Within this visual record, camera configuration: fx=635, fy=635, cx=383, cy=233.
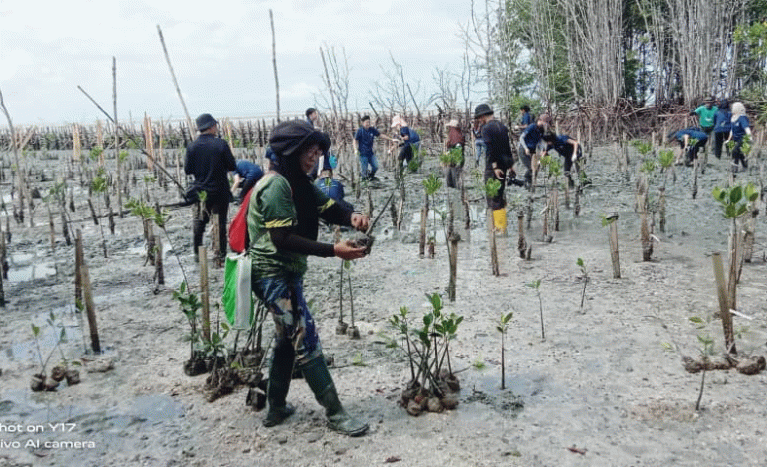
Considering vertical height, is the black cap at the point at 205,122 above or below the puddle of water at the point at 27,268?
above

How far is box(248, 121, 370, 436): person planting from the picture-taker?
3.17m

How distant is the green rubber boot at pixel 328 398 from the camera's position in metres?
3.42

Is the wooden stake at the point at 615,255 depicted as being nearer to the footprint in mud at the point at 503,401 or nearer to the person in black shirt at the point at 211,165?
the footprint in mud at the point at 503,401

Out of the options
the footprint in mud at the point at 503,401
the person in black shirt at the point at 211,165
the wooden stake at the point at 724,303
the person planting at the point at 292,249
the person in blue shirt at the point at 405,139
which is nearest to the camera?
the person planting at the point at 292,249

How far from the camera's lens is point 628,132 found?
64.5ft

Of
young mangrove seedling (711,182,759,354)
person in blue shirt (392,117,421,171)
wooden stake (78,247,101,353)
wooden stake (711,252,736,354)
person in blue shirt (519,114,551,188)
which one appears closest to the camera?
young mangrove seedling (711,182,759,354)

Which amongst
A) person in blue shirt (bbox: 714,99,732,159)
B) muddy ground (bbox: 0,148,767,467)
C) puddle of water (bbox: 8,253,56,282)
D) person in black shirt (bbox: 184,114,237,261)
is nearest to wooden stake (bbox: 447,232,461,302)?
muddy ground (bbox: 0,148,767,467)

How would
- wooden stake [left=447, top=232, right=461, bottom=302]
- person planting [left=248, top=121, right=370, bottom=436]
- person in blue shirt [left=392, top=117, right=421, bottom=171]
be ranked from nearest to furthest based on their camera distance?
1. person planting [left=248, top=121, right=370, bottom=436]
2. wooden stake [left=447, top=232, right=461, bottom=302]
3. person in blue shirt [left=392, top=117, right=421, bottom=171]

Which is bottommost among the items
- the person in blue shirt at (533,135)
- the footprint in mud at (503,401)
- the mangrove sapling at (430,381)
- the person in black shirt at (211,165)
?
the footprint in mud at (503,401)

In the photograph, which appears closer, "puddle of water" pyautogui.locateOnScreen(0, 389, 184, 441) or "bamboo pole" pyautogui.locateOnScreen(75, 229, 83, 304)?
"puddle of water" pyautogui.locateOnScreen(0, 389, 184, 441)

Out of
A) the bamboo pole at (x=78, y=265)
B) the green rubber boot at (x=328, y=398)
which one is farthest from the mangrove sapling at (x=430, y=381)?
the bamboo pole at (x=78, y=265)

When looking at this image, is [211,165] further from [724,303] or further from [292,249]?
[724,303]

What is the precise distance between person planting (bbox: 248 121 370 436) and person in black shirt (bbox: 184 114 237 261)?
380 cm

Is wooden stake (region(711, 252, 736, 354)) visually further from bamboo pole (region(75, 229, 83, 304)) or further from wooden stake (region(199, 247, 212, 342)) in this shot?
bamboo pole (region(75, 229, 83, 304))
